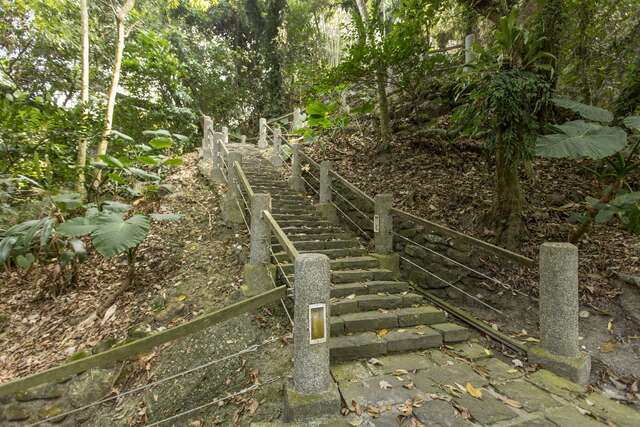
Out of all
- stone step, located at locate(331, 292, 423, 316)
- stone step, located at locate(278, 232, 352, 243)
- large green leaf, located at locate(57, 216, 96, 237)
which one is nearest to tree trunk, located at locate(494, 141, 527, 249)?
stone step, located at locate(331, 292, 423, 316)

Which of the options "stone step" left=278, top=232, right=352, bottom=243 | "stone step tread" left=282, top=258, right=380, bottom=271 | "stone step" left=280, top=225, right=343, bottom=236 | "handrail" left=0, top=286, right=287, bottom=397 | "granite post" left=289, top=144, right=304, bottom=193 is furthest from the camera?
"granite post" left=289, top=144, right=304, bottom=193

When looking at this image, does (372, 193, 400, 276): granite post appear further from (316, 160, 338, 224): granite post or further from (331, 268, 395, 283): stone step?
(316, 160, 338, 224): granite post

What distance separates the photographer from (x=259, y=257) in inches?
149

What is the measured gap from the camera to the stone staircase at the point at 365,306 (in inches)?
117

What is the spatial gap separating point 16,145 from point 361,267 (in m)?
6.03

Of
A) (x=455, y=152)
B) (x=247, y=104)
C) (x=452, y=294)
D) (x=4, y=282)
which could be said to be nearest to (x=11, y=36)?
(x=4, y=282)

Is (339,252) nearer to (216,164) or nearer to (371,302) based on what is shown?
(371,302)

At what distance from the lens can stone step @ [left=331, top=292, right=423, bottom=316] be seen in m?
3.38

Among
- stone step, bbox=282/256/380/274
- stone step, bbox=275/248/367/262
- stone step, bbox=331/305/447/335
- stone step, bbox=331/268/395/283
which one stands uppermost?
stone step, bbox=275/248/367/262

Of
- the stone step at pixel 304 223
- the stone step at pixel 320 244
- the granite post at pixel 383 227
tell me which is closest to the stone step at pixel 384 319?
the granite post at pixel 383 227

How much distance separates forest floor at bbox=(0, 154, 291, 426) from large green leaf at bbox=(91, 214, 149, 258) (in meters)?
1.18

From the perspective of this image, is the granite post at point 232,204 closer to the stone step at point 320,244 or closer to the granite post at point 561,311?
the stone step at point 320,244

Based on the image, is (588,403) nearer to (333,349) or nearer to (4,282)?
(333,349)

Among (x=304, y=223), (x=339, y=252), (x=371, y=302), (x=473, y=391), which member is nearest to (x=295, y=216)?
(x=304, y=223)
